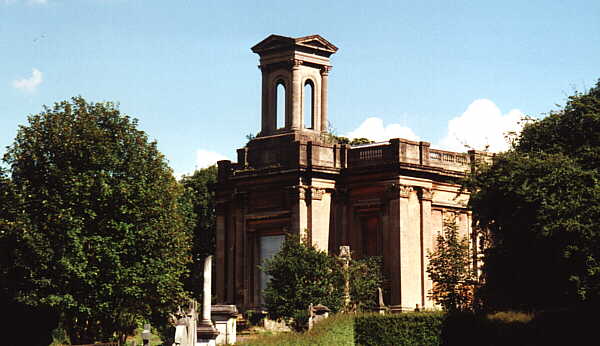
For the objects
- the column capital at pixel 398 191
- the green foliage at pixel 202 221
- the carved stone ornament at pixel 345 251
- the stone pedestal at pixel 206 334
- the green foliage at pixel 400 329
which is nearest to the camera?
the stone pedestal at pixel 206 334

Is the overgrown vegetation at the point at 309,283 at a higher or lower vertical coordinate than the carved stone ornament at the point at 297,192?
lower

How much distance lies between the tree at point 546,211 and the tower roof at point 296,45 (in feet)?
51.9

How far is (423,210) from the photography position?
181 ft

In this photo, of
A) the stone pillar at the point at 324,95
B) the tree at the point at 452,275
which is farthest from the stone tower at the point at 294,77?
the tree at the point at 452,275

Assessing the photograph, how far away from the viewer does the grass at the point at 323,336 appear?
3962cm

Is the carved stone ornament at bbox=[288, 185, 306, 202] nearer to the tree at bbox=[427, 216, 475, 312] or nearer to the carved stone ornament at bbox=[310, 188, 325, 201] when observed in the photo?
the carved stone ornament at bbox=[310, 188, 325, 201]

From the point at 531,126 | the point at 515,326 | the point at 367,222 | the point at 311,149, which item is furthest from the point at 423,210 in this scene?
the point at 515,326

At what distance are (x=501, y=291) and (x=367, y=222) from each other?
14.1 metres

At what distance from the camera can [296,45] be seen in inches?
2269

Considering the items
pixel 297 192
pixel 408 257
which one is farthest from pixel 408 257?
pixel 297 192

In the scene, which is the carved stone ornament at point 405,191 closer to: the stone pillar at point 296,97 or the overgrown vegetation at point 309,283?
the overgrown vegetation at point 309,283

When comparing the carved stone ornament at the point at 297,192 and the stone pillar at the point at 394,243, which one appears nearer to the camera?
the stone pillar at the point at 394,243

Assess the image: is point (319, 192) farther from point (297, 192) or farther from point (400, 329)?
point (400, 329)

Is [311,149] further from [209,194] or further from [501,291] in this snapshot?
[209,194]
